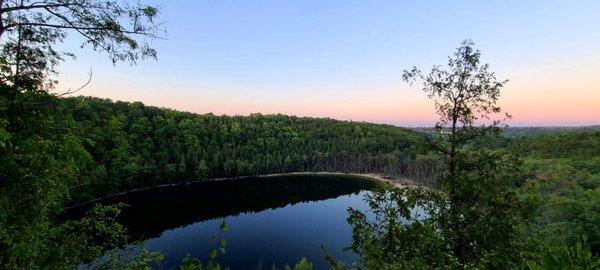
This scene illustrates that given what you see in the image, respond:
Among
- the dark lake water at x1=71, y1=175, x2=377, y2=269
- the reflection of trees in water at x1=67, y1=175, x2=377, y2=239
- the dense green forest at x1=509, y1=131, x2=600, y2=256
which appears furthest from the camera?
the reflection of trees in water at x1=67, y1=175, x2=377, y2=239

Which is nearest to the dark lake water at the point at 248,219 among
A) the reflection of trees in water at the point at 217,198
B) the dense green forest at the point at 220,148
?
the reflection of trees in water at the point at 217,198

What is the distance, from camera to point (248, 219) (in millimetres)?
81188

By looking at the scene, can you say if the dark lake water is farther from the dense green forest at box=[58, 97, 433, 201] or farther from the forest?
the forest

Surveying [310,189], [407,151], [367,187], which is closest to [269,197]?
[310,189]

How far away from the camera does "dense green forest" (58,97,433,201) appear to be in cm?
10656

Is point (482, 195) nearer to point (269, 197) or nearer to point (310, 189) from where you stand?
point (269, 197)

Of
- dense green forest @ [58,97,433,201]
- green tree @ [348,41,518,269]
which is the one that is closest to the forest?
green tree @ [348,41,518,269]

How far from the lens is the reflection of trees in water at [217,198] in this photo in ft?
251

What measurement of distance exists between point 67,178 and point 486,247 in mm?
10230

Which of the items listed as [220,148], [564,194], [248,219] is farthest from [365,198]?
[220,148]

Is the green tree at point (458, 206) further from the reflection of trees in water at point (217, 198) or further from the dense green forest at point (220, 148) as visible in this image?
the dense green forest at point (220, 148)

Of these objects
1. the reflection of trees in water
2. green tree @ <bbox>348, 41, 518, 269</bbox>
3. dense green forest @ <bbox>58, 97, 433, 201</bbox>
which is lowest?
the reflection of trees in water

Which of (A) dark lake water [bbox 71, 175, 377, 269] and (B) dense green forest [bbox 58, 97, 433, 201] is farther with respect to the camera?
(B) dense green forest [bbox 58, 97, 433, 201]

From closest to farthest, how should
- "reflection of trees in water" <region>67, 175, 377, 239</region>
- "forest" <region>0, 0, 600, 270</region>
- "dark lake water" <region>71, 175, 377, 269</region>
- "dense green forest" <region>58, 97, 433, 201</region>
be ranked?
1. "forest" <region>0, 0, 600, 270</region>
2. "dark lake water" <region>71, 175, 377, 269</region>
3. "reflection of trees in water" <region>67, 175, 377, 239</region>
4. "dense green forest" <region>58, 97, 433, 201</region>
